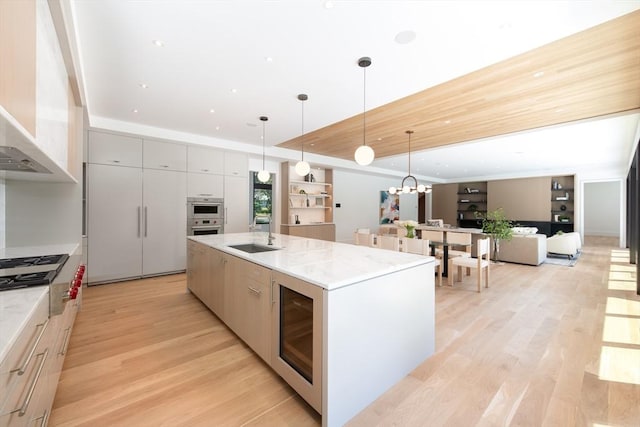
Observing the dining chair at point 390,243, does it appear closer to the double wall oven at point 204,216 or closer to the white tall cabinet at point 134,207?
the double wall oven at point 204,216

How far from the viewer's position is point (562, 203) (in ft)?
31.4

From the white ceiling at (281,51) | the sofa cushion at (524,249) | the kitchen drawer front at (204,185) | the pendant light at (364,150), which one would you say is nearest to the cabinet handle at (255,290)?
the pendant light at (364,150)

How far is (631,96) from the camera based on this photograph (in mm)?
3354

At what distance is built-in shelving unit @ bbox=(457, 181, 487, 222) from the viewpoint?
37.7 feet

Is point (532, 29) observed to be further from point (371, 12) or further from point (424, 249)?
point (424, 249)

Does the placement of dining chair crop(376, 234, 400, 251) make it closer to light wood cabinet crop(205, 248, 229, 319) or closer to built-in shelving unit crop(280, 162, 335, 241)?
light wood cabinet crop(205, 248, 229, 319)

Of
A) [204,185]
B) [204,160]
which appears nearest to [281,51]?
[204,160]

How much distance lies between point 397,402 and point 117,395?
1.90 meters

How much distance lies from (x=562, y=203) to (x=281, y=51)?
38.1 feet

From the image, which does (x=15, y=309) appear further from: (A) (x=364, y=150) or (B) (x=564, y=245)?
(B) (x=564, y=245)

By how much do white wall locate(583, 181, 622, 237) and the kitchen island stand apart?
13359 millimetres

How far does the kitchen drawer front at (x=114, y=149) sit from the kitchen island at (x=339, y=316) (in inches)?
128

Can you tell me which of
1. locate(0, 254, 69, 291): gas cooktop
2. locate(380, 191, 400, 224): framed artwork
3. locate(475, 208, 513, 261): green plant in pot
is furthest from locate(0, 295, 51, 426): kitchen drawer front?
locate(380, 191, 400, 224): framed artwork

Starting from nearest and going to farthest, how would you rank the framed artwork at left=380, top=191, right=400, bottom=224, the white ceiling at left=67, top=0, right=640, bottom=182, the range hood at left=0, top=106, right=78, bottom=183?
the range hood at left=0, top=106, right=78, bottom=183 < the white ceiling at left=67, top=0, right=640, bottom=182 < the framed artwork at left=380, top=191, right=400, bottom=224
